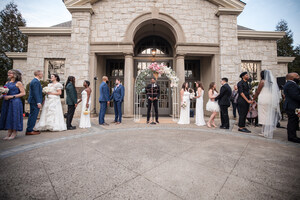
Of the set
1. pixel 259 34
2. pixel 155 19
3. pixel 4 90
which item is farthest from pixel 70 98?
pixel 259 34

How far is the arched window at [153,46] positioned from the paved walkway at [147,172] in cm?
950

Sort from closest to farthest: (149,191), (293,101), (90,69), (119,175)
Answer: (149,191), (119,175), (293,101), (90,69)

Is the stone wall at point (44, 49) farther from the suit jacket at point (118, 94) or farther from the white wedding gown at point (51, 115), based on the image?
the white wedding gown at point (51, 115)

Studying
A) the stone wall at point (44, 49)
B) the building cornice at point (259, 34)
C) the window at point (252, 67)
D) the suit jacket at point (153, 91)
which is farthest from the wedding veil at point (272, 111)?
the stone wall at point (44, 49)

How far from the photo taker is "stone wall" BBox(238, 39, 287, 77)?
8.98m

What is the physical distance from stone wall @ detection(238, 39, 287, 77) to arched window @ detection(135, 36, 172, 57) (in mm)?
5331

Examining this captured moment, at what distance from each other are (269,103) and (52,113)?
7612 mm

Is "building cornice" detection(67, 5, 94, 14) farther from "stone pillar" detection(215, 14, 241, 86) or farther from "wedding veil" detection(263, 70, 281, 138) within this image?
"wedding veil" detection(263, 70, 281, 138)

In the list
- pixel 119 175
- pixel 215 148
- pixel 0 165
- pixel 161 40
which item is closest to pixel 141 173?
pixel 119 175

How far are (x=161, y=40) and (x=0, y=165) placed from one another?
11.5 m

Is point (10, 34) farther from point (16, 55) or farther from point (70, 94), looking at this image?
point (70, 94)

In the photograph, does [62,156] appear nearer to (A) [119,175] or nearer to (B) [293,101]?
(A) [119,175]

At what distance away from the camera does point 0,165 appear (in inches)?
80.9

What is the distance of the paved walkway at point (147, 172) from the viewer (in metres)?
1.46
